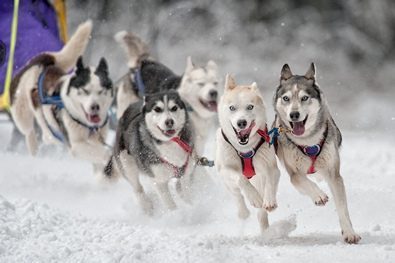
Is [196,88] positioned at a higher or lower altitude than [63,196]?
higher

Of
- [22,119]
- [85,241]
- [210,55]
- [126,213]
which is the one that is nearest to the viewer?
[85,241]

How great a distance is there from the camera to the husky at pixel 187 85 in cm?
639

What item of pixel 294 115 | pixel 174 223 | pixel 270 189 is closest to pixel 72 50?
pixel 174 223

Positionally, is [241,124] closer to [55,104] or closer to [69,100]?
[69,100]

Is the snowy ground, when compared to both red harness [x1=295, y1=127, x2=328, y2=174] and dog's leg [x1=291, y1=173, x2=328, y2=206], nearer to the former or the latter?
dog's leg [x1=291, y1=173, x2=328, y2=206]

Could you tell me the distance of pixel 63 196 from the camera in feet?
19.8

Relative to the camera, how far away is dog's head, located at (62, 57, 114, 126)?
239 inches

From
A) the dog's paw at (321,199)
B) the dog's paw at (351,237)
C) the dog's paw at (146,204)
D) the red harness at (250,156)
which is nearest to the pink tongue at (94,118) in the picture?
the dog's paw at (146,204)

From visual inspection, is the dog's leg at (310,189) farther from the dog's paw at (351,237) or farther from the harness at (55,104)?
the harness at (55,104)

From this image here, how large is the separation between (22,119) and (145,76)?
4.38 ft

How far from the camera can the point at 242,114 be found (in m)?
3.80

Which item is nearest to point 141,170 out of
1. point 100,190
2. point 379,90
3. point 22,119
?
point 100,190

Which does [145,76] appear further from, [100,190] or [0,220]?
[0,220]

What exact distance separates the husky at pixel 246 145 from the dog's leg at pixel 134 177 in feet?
4.29
